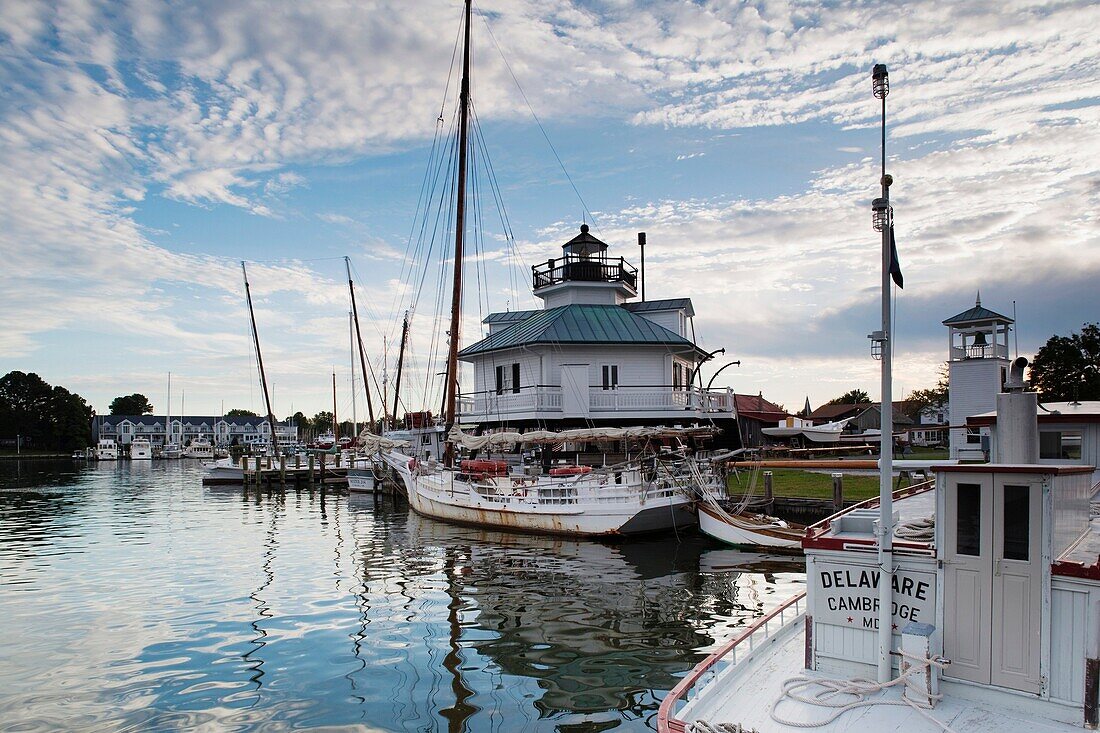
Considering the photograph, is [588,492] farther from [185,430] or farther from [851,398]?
[185,430]

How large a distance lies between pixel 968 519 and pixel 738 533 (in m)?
18.1

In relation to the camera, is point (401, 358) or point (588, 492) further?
point (401, 358)

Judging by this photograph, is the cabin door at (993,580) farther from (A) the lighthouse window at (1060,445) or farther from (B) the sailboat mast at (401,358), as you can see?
(B) the sailboat mast at (401,358)

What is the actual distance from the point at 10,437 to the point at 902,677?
162m

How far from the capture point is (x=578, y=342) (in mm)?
37469

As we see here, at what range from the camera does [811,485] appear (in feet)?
118

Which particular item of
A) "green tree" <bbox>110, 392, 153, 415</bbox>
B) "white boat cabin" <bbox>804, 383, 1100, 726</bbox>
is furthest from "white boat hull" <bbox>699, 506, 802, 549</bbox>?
"green tree" <bbox>110, 392, 153, 415</bbox>

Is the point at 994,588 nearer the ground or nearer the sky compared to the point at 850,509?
nearer the ground

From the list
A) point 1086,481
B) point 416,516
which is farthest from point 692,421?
point 1086,481

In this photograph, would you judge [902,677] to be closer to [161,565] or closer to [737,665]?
[737,665]

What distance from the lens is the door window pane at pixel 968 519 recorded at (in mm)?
7894

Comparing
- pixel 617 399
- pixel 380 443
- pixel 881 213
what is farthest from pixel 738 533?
pixel 380 443

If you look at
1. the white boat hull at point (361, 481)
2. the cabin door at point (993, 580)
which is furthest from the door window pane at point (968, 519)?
the white boat hull at point (361, 481)

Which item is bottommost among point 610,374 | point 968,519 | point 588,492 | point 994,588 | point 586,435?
point 588,492
